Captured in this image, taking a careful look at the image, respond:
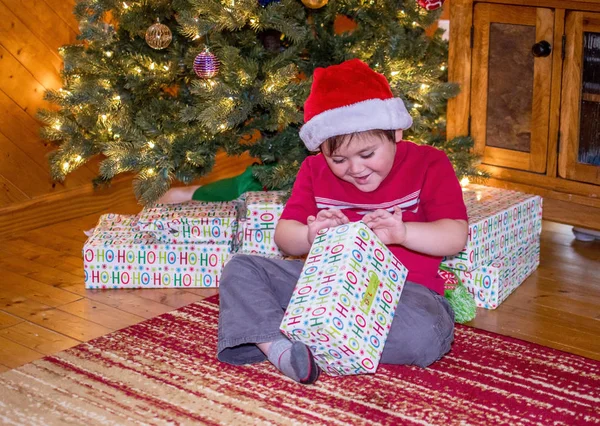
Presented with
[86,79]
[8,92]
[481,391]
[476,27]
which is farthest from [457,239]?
[8,92]

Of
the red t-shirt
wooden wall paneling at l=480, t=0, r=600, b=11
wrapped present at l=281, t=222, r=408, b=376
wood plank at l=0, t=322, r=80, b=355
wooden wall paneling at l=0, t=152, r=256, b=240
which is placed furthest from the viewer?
wooden wall paneling at l=0, t=152, r=256, b=240

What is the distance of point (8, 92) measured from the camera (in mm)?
2750

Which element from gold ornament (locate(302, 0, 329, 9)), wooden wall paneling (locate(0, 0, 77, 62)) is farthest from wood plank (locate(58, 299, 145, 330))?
wooden wall paneling (locate(0, 0, 77, 62))

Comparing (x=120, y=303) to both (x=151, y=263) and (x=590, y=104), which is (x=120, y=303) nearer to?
(x=151, y=263)

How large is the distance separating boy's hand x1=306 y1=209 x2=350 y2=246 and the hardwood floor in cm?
52

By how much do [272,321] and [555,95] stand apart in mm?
1238

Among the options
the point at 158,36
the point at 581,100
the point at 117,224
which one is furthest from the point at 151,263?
the point at 581,100

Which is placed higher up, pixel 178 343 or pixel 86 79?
pixel 86 79

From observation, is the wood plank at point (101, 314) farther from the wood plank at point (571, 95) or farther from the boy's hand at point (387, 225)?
the wood plank at point (571, 95)

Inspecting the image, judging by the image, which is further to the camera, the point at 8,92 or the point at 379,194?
the point at 8,92

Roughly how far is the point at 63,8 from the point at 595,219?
72.1 inches

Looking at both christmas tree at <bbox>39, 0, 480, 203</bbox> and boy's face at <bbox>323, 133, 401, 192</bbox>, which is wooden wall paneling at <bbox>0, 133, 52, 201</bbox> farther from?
boy's face at <bbox>323, 133, 401, 192</bbox>

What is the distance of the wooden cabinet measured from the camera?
245 cm

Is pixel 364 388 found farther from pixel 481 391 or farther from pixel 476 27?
pixel 476 27
